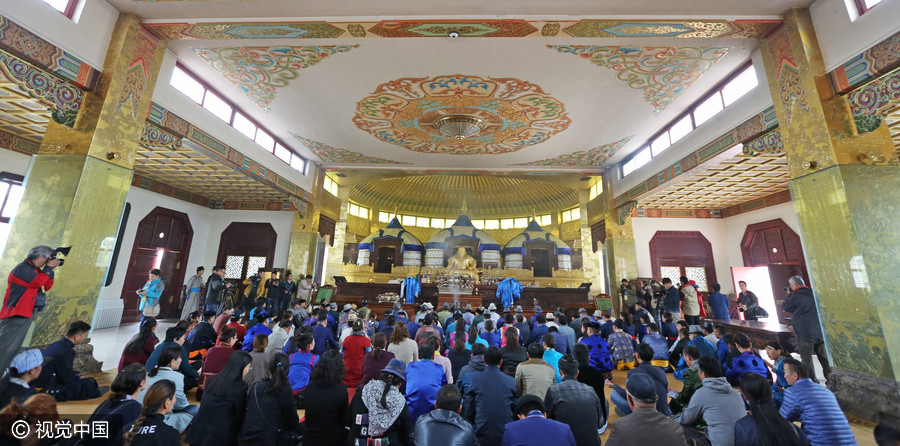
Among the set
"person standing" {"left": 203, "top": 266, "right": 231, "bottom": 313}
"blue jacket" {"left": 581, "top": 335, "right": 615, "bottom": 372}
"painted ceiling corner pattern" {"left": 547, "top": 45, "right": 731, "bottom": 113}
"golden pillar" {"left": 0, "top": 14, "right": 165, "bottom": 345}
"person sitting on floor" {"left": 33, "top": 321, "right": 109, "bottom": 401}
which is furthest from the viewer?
"person standing" {"left": 203, "top": 266, "right": 231, "bottom": 313}

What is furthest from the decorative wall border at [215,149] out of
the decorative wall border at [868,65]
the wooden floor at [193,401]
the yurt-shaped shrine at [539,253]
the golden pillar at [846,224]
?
the yurt-shaped shrine at [539,253]

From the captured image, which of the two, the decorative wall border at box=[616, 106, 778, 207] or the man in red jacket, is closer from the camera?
the man in red jacket

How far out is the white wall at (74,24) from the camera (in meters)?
4.15

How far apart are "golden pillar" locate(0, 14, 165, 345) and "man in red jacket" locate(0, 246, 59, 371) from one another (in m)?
0.28

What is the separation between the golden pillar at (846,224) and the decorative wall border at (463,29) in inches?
42.8

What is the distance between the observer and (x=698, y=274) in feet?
39.6

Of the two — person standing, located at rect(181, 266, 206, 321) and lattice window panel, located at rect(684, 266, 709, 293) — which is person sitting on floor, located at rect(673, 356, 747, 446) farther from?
lattice window panel, located at rect(684, 266, 709, 293)

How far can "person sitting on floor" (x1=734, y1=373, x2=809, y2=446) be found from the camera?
6.51ft

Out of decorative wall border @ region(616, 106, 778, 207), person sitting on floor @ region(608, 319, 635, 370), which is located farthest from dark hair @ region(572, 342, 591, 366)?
decorative wall border @ region(616, 106, 778, 207)

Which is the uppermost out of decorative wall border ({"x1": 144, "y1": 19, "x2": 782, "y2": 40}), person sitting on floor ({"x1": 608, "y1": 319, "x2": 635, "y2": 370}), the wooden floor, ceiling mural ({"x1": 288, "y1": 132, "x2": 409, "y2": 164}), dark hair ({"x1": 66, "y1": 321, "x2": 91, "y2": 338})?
ceiling mural ({"x1": 288, "y1": 132, "x2": 409, "y2": 164})

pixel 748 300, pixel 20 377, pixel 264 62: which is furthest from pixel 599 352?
pixel 264 62

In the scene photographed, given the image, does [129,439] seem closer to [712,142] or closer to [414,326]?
[414,326]

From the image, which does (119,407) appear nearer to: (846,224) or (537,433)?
(537,433)

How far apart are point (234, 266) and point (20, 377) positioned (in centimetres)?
1103
